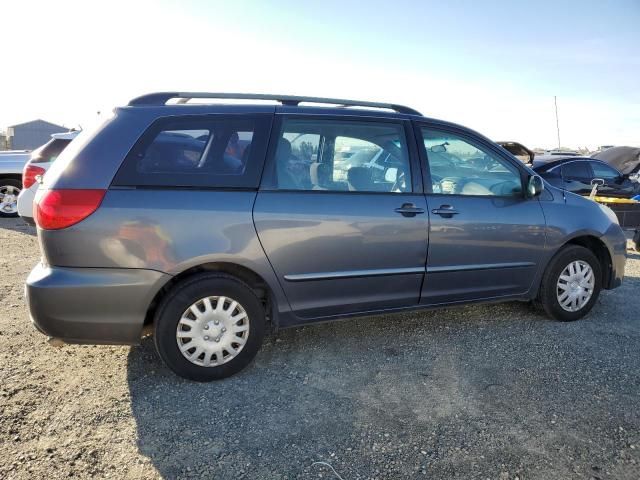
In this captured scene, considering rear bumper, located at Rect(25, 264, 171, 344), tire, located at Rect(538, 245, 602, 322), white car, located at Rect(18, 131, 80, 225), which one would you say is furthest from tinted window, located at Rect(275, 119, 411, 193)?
white car, located at Rect(18, 131, 80, 225)

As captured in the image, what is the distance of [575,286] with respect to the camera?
13.8 ft

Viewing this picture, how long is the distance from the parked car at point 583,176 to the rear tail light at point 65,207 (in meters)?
9.01

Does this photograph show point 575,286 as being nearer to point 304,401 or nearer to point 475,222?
point 475,222

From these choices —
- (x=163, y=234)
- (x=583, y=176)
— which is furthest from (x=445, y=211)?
(x=583, y=176)

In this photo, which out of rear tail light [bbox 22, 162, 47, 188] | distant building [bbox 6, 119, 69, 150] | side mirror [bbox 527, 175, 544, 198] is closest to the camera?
side mirror [bbox 527, 175, 544, 198]

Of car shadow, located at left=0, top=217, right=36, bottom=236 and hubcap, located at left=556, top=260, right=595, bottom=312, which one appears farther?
car shadow, located at left=0, top=217, right=36, bottom=236

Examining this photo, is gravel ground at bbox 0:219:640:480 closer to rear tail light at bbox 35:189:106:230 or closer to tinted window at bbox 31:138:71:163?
rear tail light at bbox 35:189:106:230

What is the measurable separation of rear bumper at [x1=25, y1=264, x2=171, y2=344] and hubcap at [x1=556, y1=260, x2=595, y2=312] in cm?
327

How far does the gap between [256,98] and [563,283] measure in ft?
9.79

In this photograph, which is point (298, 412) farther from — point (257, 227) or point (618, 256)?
point (618, 256)

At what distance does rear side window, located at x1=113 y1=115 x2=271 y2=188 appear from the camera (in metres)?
2.88

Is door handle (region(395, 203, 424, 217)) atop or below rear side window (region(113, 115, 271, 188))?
below

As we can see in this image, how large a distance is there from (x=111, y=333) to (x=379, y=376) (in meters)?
1.70

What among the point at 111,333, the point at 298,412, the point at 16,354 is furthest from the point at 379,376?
the point at 16,354
